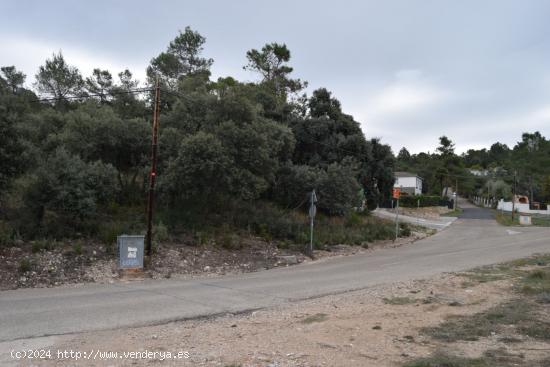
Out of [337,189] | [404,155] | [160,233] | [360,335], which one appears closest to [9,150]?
[160,233]

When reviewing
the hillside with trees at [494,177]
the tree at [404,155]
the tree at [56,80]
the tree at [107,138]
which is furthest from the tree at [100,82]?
the tree at [404,155]

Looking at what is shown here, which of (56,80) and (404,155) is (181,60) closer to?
(56,80)

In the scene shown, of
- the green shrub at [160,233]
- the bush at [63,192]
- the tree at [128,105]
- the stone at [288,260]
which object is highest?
the tree at [128,105]

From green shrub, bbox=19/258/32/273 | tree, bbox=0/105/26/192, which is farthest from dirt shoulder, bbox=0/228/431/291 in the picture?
tree, bbox=0/105/26/192

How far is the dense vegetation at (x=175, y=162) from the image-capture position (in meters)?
16.8

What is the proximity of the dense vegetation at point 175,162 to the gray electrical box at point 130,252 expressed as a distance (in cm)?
319

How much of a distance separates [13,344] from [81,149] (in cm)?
1537

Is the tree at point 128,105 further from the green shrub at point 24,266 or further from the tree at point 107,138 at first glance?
the green shrub at point 24,266

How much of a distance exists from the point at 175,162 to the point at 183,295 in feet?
30.2

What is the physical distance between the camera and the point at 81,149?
21031 mm

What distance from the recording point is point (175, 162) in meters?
19.8

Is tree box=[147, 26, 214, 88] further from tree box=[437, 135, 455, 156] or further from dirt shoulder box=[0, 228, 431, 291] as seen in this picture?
tree box=[437, 135, 455, 156]

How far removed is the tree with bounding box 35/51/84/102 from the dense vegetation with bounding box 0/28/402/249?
399cm

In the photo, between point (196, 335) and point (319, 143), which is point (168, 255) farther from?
point (319, 143)
